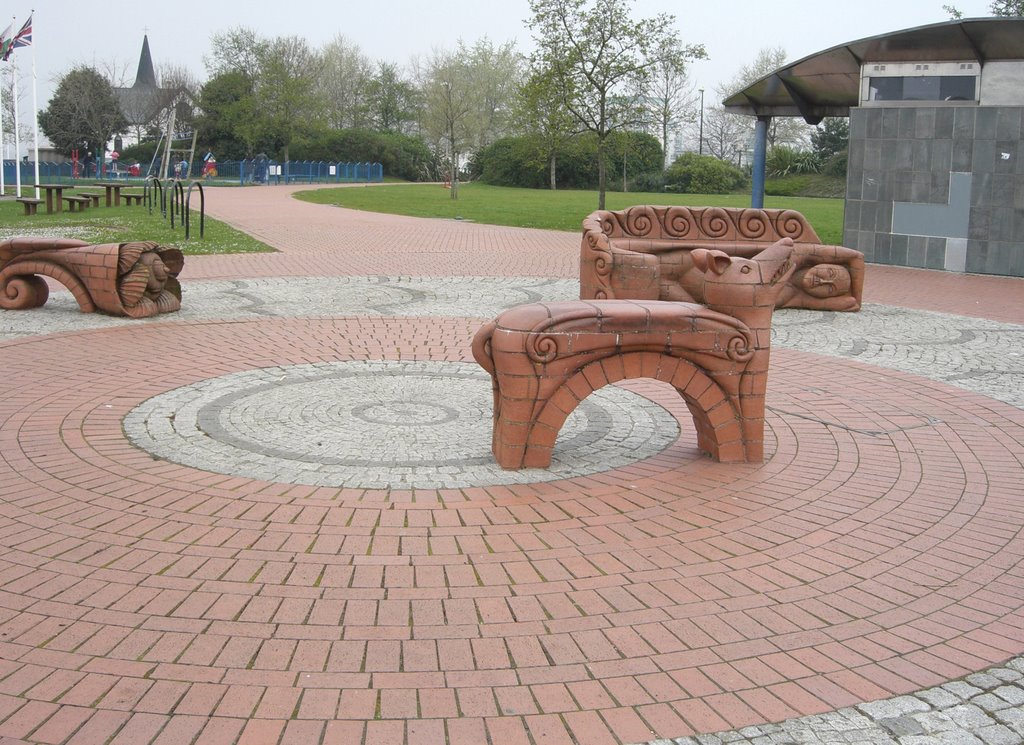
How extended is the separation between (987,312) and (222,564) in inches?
430

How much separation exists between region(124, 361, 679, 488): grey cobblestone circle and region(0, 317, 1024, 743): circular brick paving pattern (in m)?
0.18

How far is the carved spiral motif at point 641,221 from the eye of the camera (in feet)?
39.5

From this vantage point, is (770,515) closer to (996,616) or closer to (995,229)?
(996,616)

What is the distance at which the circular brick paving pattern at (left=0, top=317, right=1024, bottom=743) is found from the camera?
3.19m

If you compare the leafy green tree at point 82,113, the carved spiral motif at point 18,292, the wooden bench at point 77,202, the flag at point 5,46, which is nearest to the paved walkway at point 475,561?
the carved spiral motif at point 18,292

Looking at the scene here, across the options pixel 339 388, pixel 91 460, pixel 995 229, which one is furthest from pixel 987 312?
pixel 91 460

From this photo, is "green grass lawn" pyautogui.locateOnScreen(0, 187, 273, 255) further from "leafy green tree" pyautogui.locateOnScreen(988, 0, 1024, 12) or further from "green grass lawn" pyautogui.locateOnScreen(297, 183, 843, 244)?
"leafy green tree" pyautogui.locateOnScreen(988, 0, 1024, 12)

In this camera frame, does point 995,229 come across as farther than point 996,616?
Yes

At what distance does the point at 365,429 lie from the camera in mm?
6301

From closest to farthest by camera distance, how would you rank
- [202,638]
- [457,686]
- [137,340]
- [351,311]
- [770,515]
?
[457,686], [202,638], [770,515], [137,340], [351,311]

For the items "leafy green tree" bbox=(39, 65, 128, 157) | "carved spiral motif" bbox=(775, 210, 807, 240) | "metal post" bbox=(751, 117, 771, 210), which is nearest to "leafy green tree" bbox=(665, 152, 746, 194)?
"metal post" bbox=(751, 117, 771, 210)

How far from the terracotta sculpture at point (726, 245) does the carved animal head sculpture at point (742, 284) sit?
544cm

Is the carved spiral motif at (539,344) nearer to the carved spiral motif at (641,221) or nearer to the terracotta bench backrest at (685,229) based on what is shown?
the terracotta bench backrest at (685,229)

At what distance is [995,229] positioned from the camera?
16.3 meters
